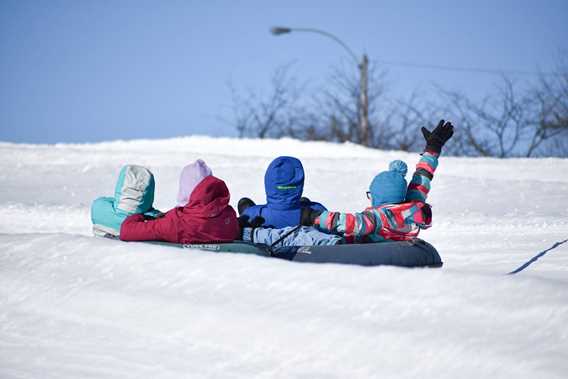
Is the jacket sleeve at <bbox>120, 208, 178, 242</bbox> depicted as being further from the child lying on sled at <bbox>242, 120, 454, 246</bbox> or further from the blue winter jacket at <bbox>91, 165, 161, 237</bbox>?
the child lying on sled at <bbox>242, 120, 454, 246</bbox>

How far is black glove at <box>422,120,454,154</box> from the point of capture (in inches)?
246

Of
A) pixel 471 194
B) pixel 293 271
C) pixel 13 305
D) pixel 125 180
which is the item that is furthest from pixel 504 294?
pixel 471 194

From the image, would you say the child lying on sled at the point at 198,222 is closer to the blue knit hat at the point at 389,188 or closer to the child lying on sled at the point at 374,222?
the child lying on sled at the point at 374,222

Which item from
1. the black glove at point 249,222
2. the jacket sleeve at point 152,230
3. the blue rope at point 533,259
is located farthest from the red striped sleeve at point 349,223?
the blue rope at point 533,259

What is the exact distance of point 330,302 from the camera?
12.9ft

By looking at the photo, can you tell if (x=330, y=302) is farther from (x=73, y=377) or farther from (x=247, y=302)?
(x=73, y=377)

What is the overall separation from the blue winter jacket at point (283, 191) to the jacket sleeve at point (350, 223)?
0.23 metres

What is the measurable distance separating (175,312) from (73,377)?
623 mm

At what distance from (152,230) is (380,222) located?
5.57 ft

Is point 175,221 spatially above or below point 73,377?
above

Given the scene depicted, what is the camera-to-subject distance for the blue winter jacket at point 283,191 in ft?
18.7

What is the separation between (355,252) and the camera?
5023 mm

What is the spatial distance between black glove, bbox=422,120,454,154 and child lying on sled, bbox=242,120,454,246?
40 cm

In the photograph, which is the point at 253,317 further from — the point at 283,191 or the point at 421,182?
the point at 421,182
